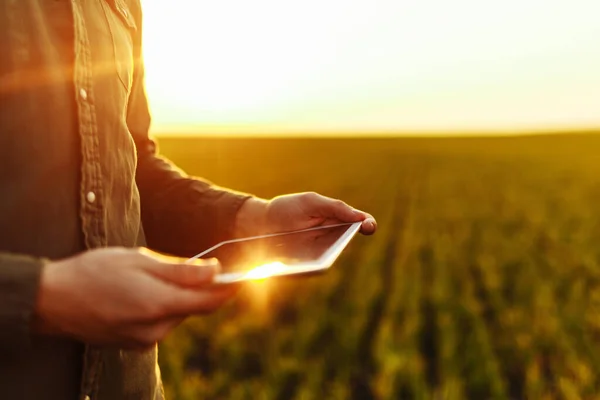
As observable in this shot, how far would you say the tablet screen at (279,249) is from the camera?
959mm

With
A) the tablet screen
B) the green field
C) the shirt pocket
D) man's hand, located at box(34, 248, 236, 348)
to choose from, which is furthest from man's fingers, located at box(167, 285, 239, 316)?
the green field

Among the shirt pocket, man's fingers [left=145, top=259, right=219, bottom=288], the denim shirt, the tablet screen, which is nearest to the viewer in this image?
man's fingers [left=145, top=259, right=219, bottom=288]

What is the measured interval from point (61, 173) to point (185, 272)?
1.00ft

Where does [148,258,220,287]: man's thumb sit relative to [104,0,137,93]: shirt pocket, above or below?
below

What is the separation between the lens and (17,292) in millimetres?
751

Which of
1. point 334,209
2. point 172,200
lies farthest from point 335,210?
point 172,200

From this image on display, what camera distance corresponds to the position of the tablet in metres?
0.80

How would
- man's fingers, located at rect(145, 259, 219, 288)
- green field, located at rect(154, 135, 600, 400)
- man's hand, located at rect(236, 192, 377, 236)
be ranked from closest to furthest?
man's fingers, located at rect(145, 259, 219, 288) < man's hand, located at rect(236, 192, 377, 236) < green field, located at rect(154, 135, 600, 400)

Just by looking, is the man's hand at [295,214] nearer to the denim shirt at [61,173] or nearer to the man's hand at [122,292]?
the denim shirt at [61,173]

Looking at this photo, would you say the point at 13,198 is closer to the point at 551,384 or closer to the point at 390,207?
the point at 551,384

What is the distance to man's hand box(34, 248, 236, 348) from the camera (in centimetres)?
74

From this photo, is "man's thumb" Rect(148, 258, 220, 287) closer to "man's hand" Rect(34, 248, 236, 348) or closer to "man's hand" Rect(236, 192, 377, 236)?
"man's hand" Rect(34, 248, 236, 348)

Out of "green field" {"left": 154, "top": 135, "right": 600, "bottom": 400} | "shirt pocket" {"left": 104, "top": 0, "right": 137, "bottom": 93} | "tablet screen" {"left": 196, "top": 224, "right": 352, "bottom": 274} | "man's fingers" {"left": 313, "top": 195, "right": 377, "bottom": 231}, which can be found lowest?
"green field" {"left": 154, "top": 135, "right": 600, "bottom": 400}

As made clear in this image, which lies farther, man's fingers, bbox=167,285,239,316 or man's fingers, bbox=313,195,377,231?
man's fingers, bbox=313,195,377,231
